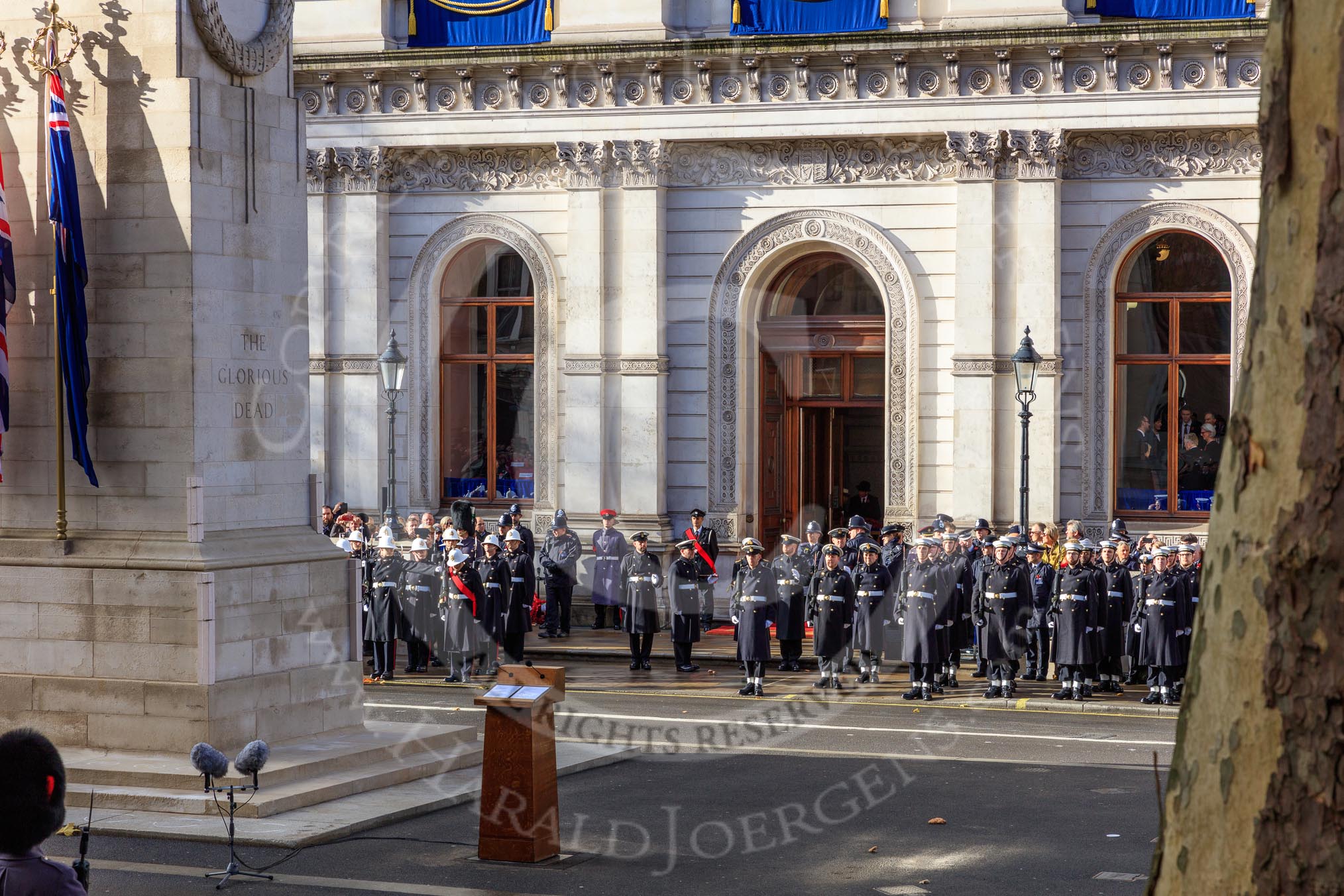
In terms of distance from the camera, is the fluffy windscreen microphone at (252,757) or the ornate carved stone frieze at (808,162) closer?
the fluffy windscreen microphone at (252,757)

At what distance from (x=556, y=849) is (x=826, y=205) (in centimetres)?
1621

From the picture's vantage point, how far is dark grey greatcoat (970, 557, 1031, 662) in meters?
18.6

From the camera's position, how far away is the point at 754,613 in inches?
756

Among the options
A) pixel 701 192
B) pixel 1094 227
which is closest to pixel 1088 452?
pixel 1094 227

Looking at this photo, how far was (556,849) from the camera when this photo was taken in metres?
10.3

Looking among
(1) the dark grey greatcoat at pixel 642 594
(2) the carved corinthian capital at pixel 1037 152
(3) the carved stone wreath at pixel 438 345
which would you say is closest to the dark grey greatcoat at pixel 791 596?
(1) the dark grey greatcoat at pixel 642 594

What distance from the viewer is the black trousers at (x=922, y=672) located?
1850 cm

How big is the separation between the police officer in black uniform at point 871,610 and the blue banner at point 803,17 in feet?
28.3

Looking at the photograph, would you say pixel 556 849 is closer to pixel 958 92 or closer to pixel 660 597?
pixel 660 597

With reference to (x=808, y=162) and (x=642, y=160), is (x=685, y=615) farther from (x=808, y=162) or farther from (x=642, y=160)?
(x=808, y=162)

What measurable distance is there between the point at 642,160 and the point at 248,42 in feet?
41.1

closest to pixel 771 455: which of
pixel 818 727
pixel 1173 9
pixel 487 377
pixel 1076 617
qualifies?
pixel 487 377

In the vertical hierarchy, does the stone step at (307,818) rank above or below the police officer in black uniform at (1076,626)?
below

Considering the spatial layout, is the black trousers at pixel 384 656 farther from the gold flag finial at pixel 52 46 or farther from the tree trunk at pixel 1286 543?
the tree trunk at pixel 1286 543
